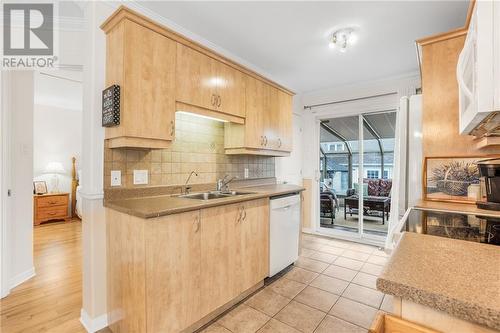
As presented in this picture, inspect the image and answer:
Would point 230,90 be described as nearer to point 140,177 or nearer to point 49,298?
point 140,177

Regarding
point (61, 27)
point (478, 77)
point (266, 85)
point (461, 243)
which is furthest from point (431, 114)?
point (61, 27)

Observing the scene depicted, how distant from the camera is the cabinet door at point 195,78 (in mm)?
1970

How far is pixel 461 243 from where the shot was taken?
0.89 meters

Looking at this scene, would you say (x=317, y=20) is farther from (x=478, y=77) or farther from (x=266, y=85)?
(x=478, y=77)

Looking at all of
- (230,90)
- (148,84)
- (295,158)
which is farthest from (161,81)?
(295,158)

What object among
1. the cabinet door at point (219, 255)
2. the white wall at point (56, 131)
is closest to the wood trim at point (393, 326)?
the cabinet door at point (219, 255)

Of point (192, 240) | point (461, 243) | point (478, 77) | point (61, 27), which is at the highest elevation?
point (61, 27)

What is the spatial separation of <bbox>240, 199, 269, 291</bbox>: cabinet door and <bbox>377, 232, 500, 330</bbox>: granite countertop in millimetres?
1453

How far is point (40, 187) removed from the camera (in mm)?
4867

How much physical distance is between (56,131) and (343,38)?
595 centimetres

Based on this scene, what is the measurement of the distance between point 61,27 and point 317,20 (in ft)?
7.51

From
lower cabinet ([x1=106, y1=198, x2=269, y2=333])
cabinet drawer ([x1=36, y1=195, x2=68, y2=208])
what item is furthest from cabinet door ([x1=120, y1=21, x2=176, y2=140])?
cabinet drawer ([x1=36, y1=195, x2=68, y2=208])

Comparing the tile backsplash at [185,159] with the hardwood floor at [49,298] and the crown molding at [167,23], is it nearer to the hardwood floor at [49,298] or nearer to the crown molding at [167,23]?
the crown molding at [167,23]

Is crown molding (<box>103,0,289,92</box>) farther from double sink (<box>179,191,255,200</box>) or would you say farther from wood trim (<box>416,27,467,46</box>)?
wood trim (<box>416,27,467,46</box>)
